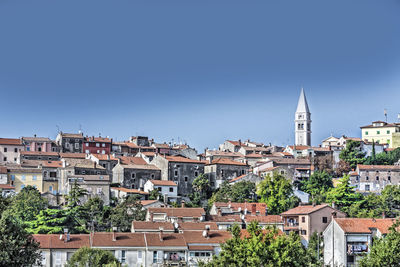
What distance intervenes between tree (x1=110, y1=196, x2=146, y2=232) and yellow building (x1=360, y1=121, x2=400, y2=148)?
61928 millimetres

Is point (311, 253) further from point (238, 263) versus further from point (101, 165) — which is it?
point (101, 165)

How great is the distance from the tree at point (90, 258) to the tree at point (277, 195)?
3356 cm

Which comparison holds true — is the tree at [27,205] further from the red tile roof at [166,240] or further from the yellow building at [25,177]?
the red tile roof at [166,240]

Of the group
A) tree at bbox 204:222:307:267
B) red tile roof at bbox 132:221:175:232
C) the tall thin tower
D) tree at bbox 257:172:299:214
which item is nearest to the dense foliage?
tree at bbox 204:222:307:267

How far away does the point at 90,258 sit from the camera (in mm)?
49750

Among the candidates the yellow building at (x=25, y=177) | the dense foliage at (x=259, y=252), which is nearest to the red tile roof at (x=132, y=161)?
the yellow building at (x=25, y=177)

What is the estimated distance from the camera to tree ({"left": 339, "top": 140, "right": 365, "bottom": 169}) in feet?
349

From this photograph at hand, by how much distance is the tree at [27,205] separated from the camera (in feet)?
234

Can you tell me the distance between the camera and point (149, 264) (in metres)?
57.1

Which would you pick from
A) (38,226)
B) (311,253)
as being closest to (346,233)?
(311,253)

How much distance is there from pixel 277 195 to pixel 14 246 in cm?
4435

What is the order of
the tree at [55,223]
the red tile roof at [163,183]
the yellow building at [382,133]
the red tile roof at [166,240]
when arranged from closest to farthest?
1. the red tile roof at [166,240]
2. the tree at [55,223]
3. the red tile roof at [163,183]
4. the yellow building at [382,133]

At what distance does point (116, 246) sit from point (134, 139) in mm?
61824

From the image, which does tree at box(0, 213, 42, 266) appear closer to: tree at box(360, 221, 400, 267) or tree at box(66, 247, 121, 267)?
tree at box(66, 247, 121, 267)
